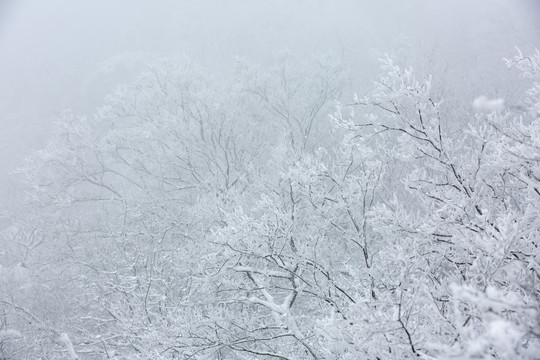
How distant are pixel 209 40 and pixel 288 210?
34166mm

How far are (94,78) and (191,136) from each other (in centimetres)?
2633

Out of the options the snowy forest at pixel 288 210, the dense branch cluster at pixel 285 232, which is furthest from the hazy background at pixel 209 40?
the dense branch cluster at pixel 285 232

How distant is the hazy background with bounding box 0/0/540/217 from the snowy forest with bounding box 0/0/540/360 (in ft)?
1.52

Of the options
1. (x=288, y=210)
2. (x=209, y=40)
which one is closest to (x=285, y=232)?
(x=288, y=210)

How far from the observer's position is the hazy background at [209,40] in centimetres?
2997

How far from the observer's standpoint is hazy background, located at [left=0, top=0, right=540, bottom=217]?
30.0 meters

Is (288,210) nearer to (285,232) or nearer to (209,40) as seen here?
(285,232)

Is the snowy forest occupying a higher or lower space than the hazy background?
lower

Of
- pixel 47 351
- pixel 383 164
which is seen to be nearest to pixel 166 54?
pixel 47 351

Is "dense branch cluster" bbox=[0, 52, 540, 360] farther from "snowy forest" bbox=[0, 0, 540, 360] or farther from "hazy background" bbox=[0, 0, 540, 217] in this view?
"hazy background" bbox=[0, 0, 540, 217]

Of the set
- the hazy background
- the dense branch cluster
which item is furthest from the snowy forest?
the hazy background

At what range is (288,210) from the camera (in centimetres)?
746

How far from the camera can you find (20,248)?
19.5m

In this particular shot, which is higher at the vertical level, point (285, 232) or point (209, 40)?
point (209, 40)
